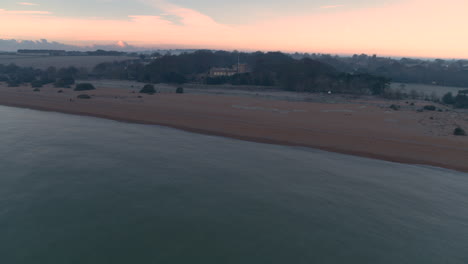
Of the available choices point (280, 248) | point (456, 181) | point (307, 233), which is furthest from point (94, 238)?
point (456, 181)

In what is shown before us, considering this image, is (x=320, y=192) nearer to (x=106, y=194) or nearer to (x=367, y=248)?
(x=367, y=248)

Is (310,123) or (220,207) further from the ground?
(310,123)

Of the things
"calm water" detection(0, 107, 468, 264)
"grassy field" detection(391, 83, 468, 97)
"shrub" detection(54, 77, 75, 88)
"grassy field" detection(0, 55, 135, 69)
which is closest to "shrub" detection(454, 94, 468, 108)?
"grassy field" detection(391, 83, 468, 97)

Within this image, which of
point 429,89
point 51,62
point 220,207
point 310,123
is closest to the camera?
point 220,207

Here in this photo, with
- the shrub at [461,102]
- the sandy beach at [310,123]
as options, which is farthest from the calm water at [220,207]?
the shrub at [461,102]

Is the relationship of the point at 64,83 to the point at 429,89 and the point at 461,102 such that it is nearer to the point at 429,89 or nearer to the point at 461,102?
the point at 461,102

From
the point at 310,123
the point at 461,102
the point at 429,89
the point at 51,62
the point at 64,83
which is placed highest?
the point at 51,62

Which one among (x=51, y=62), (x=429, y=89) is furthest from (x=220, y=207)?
(x=51, y=62)
